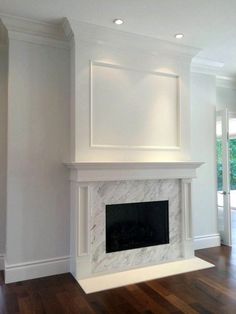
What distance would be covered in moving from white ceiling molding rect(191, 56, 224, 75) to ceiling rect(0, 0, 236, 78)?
670 millimetres

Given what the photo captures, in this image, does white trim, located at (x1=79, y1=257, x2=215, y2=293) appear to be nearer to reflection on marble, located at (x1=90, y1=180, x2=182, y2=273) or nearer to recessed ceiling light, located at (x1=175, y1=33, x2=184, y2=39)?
reflection on marble, located at (x1=90, y1=180, x2=182, y2=273)

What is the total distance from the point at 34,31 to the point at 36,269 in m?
2.88

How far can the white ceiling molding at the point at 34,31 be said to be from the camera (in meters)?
3.08

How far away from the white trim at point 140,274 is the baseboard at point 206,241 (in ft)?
1.64

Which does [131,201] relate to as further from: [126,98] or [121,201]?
[126,98]

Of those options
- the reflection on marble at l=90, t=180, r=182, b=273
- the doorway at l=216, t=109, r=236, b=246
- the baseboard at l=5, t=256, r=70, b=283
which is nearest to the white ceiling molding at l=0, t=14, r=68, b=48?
the reflection on marble at l=90, t=180, r=182, b=273

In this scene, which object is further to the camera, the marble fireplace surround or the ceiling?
the marble fireplace surround

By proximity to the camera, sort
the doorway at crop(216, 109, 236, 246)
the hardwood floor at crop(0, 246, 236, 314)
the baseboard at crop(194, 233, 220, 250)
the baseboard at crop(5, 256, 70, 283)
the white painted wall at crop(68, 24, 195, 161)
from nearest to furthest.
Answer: the hardwood floor at crop(0, 246, 236, 314), the baseboard at crop(5, 256, 70, 283), the white painted wall at crop(68, 24, 195, 161), the baseboard at crop(194, 233, 220, 250), the doorway at crop(216, 109, 236, 246)

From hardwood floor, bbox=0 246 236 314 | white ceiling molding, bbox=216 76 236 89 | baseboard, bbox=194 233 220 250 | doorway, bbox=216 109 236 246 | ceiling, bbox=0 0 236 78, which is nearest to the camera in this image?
hardwood floor, bbox=0 246 236 314

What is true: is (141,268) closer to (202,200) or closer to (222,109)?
(202,200)

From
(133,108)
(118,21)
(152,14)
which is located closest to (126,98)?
(133,108)

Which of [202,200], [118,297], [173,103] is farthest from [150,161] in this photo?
[118,297]

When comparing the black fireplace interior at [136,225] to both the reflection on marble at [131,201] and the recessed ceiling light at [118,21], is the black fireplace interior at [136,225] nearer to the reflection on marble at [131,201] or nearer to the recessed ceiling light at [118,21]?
the reflection on marble at [131,201]

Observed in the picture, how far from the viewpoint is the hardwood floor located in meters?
2.52
